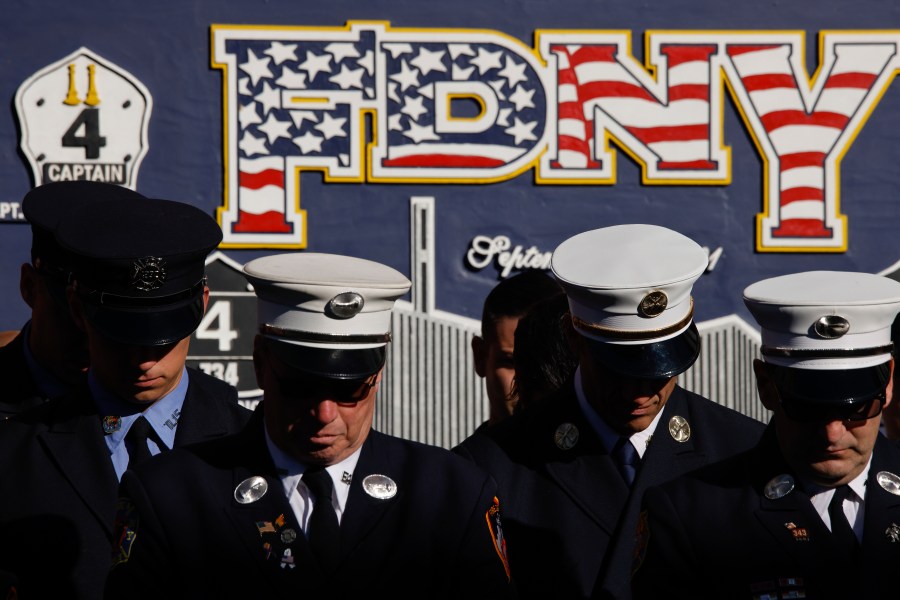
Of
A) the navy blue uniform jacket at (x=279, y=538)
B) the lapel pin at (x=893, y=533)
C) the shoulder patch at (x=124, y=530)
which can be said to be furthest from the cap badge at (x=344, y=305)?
the lapel pin at (x=893, y=533)

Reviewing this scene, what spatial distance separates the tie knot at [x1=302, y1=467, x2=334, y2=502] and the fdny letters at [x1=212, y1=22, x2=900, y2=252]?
13.2 feet

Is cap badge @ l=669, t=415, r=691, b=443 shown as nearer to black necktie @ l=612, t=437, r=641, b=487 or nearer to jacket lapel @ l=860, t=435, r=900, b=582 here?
black necktie @ l=612, t=437, r=641, b=487

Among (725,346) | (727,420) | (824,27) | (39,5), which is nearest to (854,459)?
(727,420)

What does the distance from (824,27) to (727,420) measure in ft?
13.0

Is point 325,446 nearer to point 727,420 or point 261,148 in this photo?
point 727,420

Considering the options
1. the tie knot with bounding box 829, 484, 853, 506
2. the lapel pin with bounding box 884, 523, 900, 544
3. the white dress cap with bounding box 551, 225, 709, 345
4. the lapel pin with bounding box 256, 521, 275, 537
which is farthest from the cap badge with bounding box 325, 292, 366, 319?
the lapel pin with bounding box 884, 523, 900, 544

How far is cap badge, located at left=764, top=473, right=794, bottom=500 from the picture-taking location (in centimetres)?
284

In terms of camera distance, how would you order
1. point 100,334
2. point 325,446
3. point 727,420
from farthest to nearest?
point 727,420, point 100,334, point 325,446

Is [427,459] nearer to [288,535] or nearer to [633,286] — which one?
[288,535]

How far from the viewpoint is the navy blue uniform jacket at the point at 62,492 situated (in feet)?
10.1

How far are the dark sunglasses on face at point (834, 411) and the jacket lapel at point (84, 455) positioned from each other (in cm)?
166

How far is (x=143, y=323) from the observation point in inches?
124

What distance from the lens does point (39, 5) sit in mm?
6645

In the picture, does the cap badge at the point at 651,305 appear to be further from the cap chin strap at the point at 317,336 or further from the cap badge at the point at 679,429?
the cap chin strap at the point at 317,336
